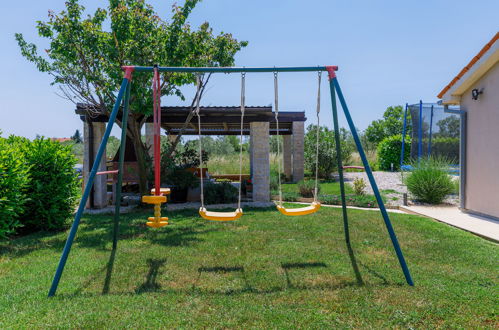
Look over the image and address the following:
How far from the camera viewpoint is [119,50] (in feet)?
25.8

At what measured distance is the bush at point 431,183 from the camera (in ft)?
29.5

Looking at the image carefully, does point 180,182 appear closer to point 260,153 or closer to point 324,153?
point 260,153

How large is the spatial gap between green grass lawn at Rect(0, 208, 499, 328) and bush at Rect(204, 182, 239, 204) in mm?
3558

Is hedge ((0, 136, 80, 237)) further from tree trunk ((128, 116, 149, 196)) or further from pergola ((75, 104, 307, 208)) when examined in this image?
pergola ((75, 104, 307, 208))

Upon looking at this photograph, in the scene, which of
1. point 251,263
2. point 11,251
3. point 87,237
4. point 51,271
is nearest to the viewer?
point 51,271

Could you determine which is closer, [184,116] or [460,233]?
[460,233]

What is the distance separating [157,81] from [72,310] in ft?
9.35

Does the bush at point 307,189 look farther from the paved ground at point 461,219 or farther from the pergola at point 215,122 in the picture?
the paved ground at point 461,219

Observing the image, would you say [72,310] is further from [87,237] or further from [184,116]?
[184,116]

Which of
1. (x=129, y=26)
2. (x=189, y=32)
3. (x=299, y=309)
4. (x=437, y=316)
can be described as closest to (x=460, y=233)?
(x=437, y=316)

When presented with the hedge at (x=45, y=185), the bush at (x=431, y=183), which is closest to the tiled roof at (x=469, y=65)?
the bush at (x=431, y=183)

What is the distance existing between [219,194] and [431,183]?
576 cm

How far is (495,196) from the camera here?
6898mm

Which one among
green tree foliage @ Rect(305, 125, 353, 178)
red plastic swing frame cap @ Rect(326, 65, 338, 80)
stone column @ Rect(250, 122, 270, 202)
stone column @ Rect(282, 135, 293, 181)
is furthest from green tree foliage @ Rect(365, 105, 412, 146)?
red plastic swing frame cap @ Rect(326, 65, 338, 80)
